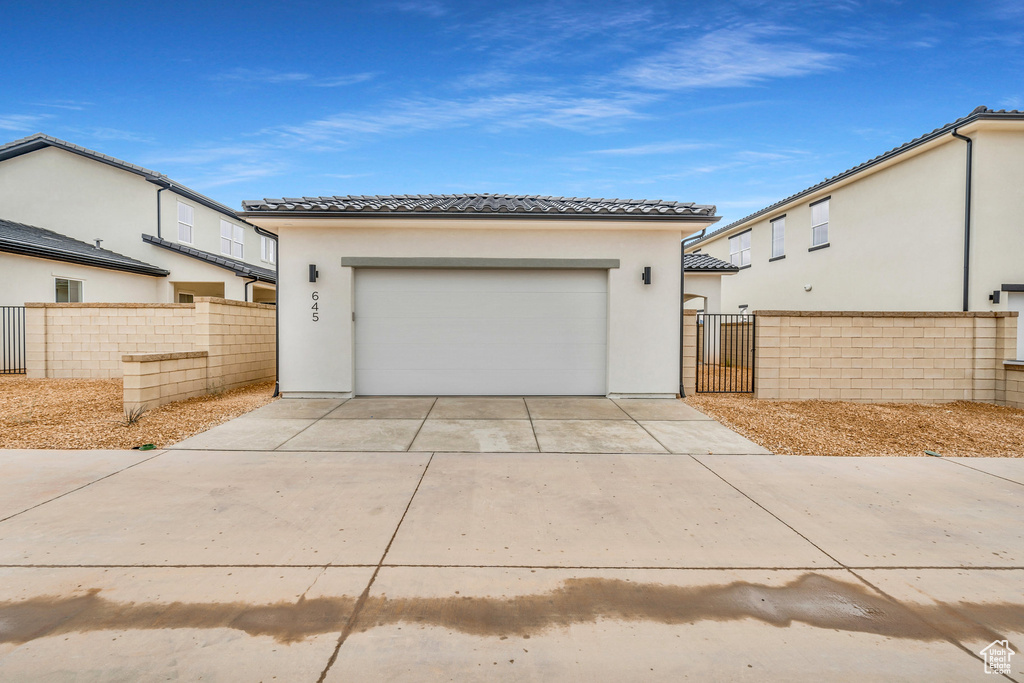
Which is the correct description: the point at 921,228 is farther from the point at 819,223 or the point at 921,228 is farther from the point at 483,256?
the point at 483,256

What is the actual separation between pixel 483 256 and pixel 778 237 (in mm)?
13238

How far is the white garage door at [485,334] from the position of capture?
8.94 m

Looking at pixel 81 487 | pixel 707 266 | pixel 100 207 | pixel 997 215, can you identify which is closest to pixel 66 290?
pixel 100 207

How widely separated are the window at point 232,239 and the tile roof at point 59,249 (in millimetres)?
4332

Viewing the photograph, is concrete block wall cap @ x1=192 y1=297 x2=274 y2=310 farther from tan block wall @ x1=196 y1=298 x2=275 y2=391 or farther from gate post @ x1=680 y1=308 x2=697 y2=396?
gate post @ x1=680 y1=308 x2=697 y2=396

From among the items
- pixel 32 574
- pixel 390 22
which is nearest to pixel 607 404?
pixel 32 574

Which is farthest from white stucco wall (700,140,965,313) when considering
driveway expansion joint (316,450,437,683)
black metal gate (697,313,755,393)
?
driveway expansion joint (316,450,437,683)

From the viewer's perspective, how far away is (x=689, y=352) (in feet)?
29.7

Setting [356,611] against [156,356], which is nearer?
[356,611]

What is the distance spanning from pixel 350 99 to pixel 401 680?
53.8ft

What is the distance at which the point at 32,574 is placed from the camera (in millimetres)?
2846

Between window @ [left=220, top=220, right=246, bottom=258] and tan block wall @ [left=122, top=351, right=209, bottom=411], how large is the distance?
14508mm

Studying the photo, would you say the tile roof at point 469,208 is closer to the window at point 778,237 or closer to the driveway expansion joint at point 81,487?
the driveway expansion joint at point 81,487

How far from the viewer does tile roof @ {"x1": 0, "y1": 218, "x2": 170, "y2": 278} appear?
12.0 meters
